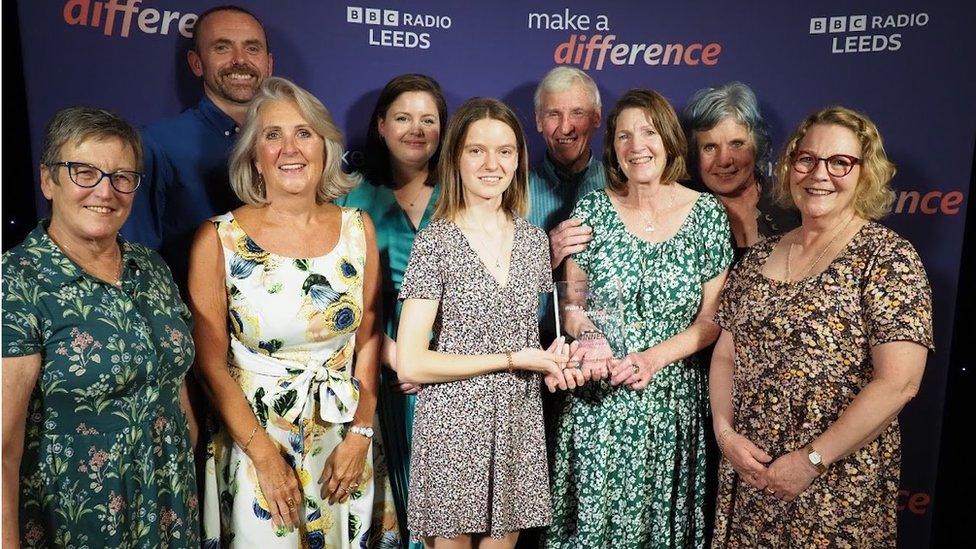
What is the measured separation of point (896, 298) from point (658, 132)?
97 cm

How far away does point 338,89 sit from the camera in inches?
137

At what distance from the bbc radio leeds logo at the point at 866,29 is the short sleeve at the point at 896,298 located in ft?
4.60

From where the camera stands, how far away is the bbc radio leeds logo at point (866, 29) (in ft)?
11.3

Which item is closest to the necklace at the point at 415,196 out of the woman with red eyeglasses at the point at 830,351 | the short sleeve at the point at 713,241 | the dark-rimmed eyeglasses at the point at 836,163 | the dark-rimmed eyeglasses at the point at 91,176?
the short sleeve at the point at 713,241

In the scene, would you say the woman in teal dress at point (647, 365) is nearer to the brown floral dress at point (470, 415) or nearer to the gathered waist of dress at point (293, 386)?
the brown floral dress at point (470, 415)

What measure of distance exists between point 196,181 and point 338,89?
2.42ft

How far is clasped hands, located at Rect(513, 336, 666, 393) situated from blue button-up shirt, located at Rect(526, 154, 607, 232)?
2.93 ft

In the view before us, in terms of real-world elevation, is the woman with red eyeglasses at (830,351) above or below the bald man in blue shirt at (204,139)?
below

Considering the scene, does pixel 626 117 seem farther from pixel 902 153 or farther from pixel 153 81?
pixel 153 81

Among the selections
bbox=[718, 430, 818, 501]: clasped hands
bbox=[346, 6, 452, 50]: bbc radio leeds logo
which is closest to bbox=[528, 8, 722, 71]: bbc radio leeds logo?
bbox=[346, 6, 452, 50]: bbc radio leeds logo

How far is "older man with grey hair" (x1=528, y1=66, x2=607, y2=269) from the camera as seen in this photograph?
345 cm

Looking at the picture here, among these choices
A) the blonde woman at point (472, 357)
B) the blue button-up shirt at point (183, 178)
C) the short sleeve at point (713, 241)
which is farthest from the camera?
the blue button-up shirt at point (183, 178)

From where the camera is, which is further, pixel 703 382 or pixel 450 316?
pixel 703 382

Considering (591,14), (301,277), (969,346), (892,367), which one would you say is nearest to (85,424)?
(301,277)
